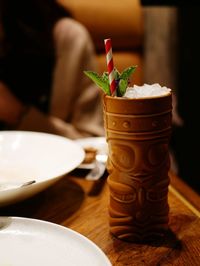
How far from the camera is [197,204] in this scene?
31.2 inches

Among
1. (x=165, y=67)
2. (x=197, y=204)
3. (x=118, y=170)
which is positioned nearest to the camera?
(x=118, y=170)

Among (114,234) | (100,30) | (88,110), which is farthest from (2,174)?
(100,30)

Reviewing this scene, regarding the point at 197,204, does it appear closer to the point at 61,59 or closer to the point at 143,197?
the point at 143,197

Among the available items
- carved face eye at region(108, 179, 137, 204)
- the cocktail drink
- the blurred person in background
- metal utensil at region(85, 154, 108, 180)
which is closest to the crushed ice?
the cocktail drink

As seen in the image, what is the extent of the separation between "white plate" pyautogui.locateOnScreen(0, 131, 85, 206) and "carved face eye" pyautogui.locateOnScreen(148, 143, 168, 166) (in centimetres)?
20

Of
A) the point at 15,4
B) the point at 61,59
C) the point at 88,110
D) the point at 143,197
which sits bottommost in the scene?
the point at 88,110

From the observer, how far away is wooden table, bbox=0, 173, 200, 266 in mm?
618

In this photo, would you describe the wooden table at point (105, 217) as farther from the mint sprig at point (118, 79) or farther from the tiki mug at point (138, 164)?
the mint sprig at point (118, 79)

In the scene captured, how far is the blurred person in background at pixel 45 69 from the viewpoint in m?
1.93

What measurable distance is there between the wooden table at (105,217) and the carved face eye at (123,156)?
0.13 m

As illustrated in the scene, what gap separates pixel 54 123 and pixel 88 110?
0.72ft

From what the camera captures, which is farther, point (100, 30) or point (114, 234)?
point (100, 30)

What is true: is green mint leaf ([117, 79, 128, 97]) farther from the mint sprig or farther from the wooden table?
the wooden table

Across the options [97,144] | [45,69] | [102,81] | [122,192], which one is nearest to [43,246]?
[122,192]
